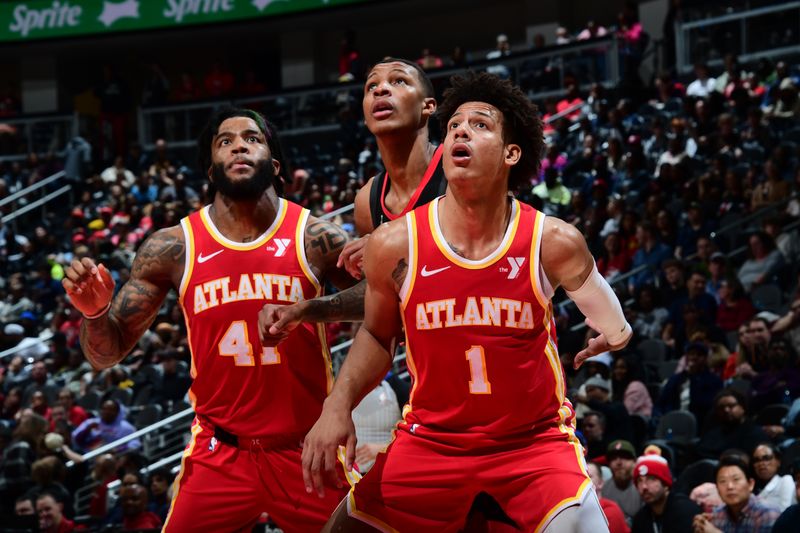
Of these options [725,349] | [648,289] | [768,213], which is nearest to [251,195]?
[725,349]

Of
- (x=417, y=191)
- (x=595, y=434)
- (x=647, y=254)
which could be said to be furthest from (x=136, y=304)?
(x=647, y=254)

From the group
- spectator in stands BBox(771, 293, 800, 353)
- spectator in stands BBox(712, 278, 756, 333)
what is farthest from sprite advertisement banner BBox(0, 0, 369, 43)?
spectator in stands BBox(771, 293, 800, 353)

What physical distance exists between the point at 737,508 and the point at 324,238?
12.4ft

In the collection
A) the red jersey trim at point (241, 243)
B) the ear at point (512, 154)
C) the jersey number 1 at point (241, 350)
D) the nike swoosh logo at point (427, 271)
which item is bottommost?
the jersey number 1 at point (241, 350)

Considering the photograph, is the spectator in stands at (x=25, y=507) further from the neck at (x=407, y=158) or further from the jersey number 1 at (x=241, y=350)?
the neck at (x=407, y=158)

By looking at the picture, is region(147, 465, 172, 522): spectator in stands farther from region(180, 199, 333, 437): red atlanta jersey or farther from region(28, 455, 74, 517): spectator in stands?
region(180, 199, 333, 437): red atlanta jersey

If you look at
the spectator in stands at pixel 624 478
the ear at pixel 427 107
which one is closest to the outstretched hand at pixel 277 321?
the ear at pixel 427 107

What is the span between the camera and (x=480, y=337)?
427 cm

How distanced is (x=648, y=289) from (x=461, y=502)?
808 cm

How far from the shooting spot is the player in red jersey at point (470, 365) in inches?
167

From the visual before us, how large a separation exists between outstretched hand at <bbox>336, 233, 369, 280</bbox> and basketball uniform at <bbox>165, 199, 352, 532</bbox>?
524 mm

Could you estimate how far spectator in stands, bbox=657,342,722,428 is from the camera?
994cm

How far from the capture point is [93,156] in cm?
2442

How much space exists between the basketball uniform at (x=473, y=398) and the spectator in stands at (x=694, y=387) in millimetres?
5828
